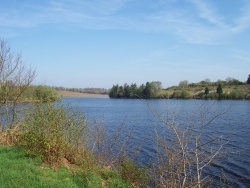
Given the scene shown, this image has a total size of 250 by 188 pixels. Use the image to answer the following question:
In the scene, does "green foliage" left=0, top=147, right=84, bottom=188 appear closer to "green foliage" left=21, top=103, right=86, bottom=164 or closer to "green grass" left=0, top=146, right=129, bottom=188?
"green grass" left=0, top=146, right=129, bottom=188

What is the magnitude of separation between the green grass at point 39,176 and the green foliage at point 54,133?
55cm

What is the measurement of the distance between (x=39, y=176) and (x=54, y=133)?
7.86 feet

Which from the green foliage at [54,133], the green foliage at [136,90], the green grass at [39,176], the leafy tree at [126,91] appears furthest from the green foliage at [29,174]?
the leafy tree at [126,91]

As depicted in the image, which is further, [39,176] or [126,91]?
[126,91]

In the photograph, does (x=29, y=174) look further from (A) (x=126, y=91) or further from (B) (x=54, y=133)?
(A) (x=126, y=91)

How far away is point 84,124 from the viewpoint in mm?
14609

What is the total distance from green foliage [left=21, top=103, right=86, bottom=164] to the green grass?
55 centimetres

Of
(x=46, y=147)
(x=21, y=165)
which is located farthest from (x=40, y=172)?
(x=46, y=147)

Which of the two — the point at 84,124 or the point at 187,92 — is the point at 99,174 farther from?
the point at 187,92

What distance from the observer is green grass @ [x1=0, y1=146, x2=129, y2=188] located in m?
10.6

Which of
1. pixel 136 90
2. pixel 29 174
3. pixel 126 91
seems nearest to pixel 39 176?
pixel 29 174

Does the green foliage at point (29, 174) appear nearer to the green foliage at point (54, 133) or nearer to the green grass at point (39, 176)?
the green grass at point (39, 176)

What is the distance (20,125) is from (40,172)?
6036mm

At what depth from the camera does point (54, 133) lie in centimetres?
1327
